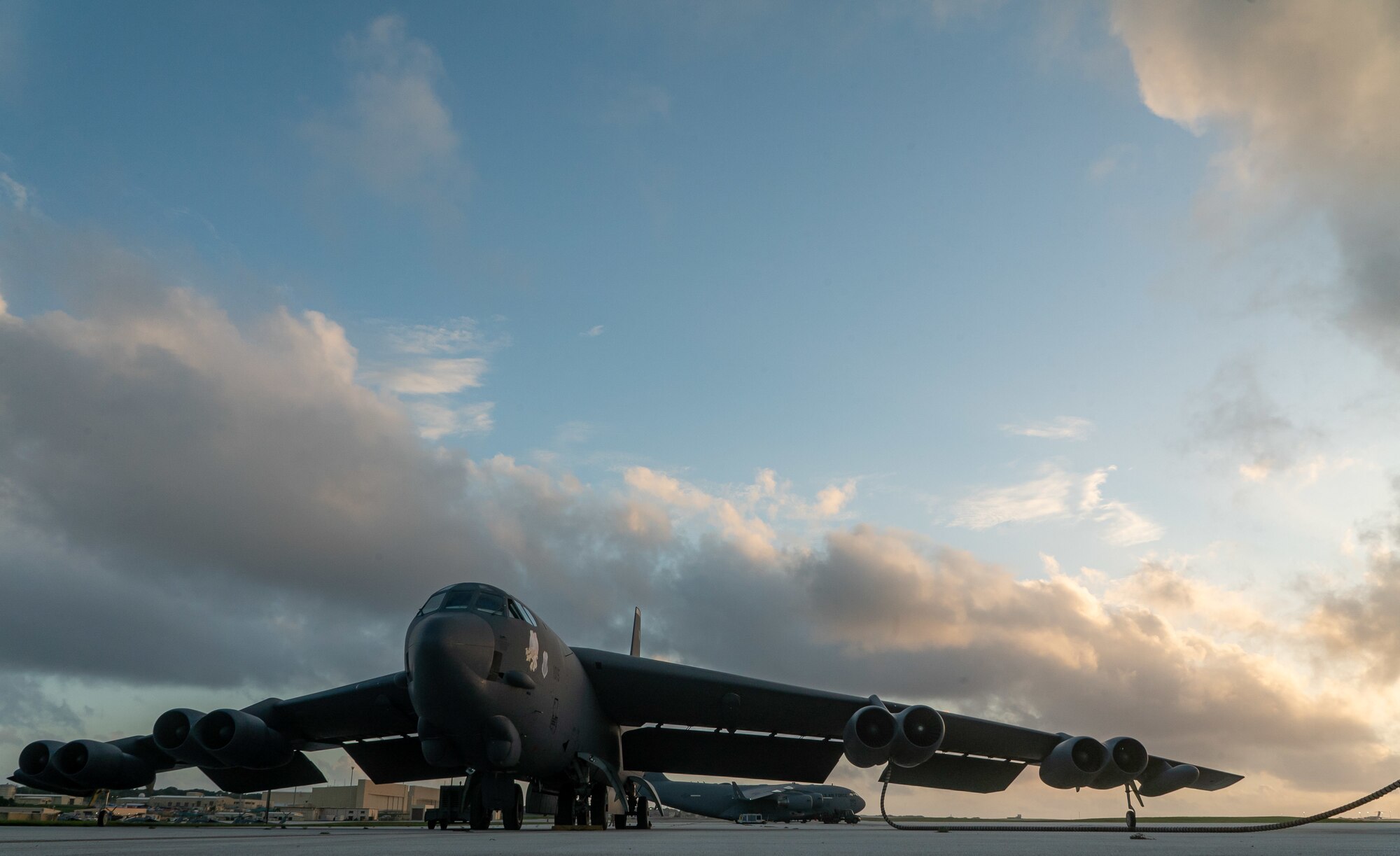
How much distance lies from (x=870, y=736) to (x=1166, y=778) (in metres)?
7.72

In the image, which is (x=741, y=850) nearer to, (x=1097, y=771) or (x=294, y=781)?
(x=1097, y=771)

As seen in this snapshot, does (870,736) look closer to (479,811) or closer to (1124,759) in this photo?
(1124,759)

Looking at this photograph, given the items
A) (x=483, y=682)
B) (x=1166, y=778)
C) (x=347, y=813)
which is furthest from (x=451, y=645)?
(x=347, y=813)

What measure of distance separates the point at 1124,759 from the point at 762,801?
36.8 m

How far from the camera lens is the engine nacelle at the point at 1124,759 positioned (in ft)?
57.1

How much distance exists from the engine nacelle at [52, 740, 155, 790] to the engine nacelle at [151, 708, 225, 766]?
6.53 feet

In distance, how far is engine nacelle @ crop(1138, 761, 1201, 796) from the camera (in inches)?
742

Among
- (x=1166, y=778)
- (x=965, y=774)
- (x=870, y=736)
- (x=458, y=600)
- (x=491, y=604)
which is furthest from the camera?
(x=965, y=774)

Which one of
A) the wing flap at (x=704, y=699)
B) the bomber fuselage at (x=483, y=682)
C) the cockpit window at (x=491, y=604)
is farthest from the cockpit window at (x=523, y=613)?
the wing flap at (x=704, y=699)

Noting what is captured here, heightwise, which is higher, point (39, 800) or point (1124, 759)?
point (1124, 759)

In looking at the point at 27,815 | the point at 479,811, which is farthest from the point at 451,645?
the point at 27,815

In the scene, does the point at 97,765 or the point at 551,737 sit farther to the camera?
the point at 97,765

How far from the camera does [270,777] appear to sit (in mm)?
19516

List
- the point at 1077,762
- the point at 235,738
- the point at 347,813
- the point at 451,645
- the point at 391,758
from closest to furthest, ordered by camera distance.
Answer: the point at 451,645, the point at 235,738, the point at 1077,762, the point at 391,758, the point at 347,813
